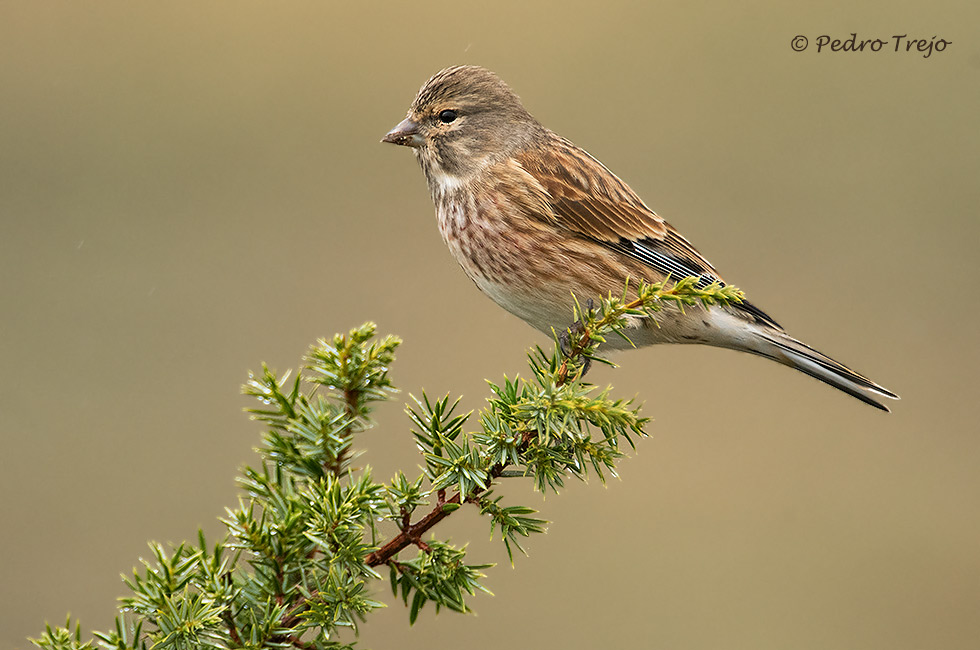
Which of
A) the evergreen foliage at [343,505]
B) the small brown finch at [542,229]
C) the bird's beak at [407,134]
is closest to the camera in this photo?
the evergreen foliage at [343,505]

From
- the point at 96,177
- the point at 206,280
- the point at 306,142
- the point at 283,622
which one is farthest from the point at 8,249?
the point at 283,622

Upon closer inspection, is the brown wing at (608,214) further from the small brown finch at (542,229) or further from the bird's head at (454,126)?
the bird's head at (454,126)

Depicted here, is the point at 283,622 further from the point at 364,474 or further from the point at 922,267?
the point at 922,267

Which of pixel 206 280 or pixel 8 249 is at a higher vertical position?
pixel 8 249

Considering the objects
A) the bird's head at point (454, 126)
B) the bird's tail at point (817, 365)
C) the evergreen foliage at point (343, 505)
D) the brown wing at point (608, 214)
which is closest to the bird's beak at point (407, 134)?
the bird's head at point (454, 126)

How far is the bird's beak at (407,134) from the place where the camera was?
9.23 ft

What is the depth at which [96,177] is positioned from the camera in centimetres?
489

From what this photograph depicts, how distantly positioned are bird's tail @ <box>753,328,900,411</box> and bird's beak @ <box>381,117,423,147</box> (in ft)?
3.61

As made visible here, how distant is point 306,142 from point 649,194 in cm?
175

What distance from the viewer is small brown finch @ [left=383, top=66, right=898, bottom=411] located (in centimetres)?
268

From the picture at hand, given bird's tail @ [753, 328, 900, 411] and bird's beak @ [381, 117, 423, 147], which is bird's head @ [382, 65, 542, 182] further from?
bird's tail @ [753, 328, 900, 411]

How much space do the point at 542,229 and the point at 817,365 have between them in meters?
0.84

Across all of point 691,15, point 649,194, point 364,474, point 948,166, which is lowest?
point 364,474

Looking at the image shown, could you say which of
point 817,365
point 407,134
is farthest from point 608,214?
point 817,365
